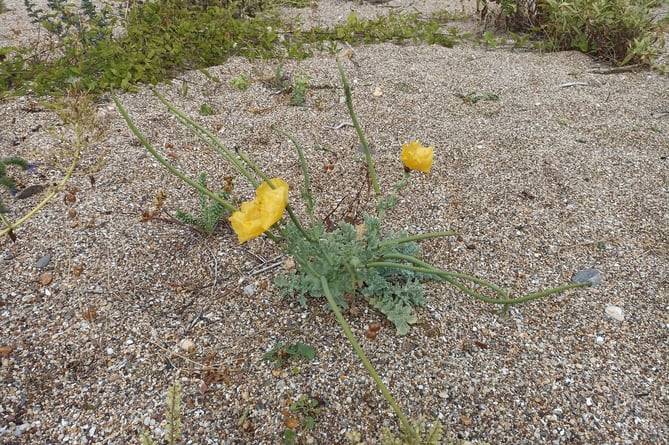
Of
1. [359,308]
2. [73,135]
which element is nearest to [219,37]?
[73,135]

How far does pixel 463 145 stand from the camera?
2.34 m

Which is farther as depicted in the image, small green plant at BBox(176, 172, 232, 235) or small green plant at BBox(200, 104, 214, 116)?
small green plant at BBox(200, 104, 214, 116)

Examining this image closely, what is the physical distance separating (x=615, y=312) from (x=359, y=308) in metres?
0.80

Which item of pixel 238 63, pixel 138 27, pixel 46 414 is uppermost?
pixel 138 27

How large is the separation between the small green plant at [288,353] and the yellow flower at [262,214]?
1.51ft

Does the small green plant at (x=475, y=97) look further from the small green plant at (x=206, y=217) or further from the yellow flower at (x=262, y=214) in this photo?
the yellow flower at (x=262, y=214)

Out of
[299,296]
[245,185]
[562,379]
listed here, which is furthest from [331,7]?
[562,379]

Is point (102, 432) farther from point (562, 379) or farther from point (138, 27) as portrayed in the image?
point (138, 27)

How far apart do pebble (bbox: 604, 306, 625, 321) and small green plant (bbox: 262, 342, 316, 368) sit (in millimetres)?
932

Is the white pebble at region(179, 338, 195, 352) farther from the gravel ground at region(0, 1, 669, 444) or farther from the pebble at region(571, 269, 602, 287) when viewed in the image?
the pebble at region(571, 269, 602, 287)

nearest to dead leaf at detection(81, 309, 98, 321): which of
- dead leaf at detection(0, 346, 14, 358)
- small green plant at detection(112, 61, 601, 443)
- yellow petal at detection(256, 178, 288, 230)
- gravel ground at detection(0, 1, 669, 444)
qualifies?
gravel ground at detection(0, 1, 669, 444)

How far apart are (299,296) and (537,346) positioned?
708mm

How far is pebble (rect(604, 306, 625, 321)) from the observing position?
1478 millimetres

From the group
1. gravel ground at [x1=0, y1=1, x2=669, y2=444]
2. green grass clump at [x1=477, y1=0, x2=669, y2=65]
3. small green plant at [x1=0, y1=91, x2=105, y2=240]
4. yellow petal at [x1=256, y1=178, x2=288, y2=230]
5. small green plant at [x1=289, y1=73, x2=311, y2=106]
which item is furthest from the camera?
green grass clump at [x1=477, y1=0, x2=669, y2=65]
